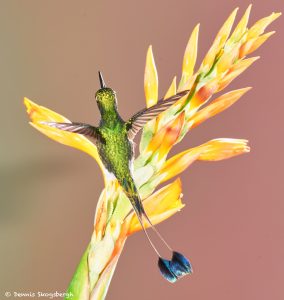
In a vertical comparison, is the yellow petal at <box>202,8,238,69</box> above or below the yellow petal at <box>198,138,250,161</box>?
above

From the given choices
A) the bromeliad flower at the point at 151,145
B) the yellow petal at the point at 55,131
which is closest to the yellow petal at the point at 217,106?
the bromeliad flower at the point at 151,145

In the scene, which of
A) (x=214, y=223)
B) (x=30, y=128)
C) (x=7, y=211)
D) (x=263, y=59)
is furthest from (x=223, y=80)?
(x=7, y=211)

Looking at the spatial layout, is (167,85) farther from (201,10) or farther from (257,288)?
(257,288)

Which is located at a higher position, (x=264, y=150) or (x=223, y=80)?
(x=223, y=80)

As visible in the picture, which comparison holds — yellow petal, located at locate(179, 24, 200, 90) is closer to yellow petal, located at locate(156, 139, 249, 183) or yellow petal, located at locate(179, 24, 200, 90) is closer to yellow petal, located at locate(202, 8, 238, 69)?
yellow petal, located at locate(202, 8, 238, 69)

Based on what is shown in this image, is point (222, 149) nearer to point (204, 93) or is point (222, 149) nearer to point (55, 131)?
point (204, 93)

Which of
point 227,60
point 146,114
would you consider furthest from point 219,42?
point 146,114

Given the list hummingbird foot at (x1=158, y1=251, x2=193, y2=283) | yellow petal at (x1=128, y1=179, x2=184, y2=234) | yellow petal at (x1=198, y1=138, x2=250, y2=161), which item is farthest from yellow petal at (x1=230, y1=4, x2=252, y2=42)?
hummingbird foot at (x1=158, y1=251, x2=193, y2=283)
